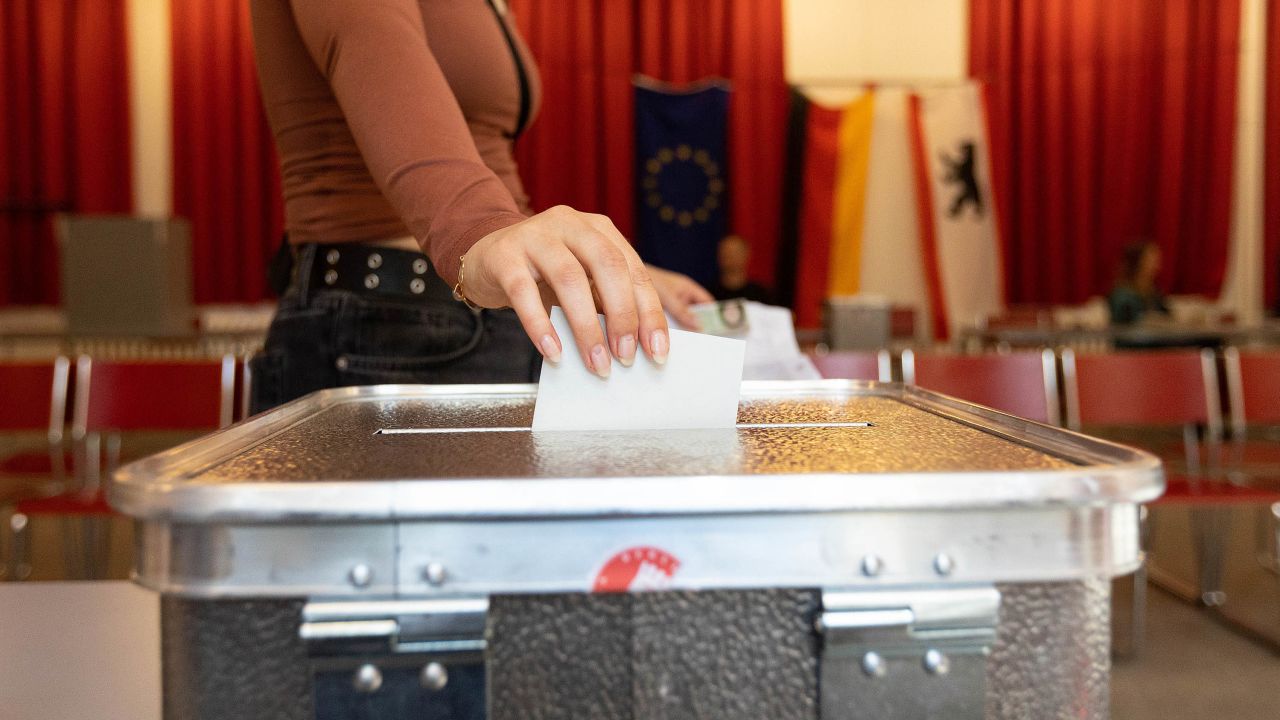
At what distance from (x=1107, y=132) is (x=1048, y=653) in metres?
6.02

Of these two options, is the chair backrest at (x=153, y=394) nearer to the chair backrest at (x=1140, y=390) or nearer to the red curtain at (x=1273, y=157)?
the chair backrest at (x=1140, y=390)

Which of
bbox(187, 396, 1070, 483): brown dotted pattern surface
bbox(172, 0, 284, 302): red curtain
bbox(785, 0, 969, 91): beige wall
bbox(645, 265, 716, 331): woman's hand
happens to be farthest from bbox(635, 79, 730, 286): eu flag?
bbox(187, 396, 1070, 483): brown dotted pattern surface

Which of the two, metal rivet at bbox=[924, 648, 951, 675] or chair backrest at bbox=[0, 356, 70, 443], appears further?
chair backrest at bbox=[0, 356, 70, 443]

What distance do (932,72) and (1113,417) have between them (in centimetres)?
395

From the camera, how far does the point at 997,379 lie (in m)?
2.41

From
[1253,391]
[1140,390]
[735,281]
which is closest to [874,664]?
[1140,390]

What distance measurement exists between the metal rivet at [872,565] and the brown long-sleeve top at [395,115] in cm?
29

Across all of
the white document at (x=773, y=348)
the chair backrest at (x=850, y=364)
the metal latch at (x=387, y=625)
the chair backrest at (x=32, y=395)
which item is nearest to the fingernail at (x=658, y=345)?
the metal latch at (x=387, y=625)

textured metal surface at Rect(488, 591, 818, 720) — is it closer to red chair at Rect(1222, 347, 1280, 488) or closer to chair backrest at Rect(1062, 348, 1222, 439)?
chair backrest at Rect(1062, 348, 1222, 439)

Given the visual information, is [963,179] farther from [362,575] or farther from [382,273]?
[362,575]

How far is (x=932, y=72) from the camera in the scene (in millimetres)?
5992

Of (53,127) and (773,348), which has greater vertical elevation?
(53,127)

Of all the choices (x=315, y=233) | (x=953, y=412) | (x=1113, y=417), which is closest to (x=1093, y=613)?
(x=953, y=412)

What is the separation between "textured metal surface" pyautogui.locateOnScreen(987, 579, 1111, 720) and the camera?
0.45m
